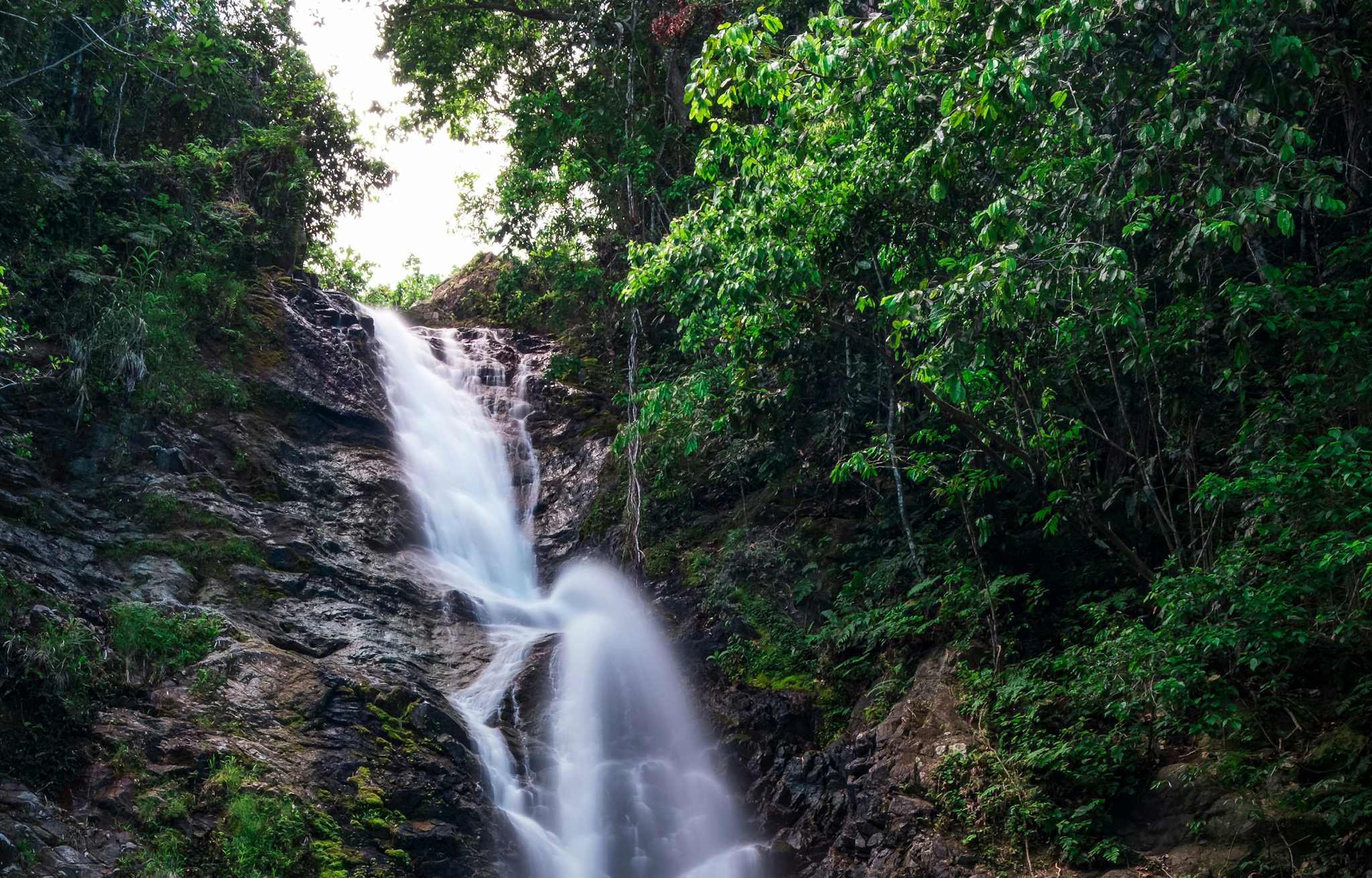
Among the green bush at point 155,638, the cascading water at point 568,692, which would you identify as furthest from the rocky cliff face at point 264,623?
the cascading water at point 568,692

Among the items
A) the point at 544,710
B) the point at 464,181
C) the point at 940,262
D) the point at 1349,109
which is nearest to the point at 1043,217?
the point at 940,262

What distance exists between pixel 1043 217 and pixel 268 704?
8.09 m

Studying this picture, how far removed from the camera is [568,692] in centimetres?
1097

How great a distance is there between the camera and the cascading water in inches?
368


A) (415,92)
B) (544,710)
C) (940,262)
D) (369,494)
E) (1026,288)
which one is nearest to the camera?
(1026,288)

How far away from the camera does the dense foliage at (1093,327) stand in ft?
21.7

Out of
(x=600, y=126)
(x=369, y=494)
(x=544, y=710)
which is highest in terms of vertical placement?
(x=600, y=126)

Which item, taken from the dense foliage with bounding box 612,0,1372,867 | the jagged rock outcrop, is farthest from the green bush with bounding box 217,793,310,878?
the dense foliage with bounding box 612,0,1372,867

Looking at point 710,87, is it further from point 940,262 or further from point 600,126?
point 600,126

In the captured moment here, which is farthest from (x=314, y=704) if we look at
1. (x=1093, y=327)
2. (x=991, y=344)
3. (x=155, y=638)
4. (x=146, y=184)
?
(x=146, y=184)

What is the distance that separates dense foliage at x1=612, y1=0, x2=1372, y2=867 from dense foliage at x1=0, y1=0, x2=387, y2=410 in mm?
6919

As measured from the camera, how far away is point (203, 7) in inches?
467

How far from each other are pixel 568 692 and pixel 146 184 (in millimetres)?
9851

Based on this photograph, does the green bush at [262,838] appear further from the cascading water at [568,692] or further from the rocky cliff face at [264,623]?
the cascading water at [568,692]
